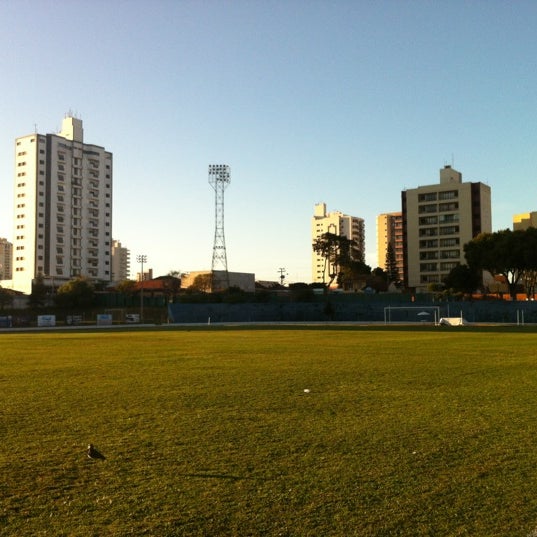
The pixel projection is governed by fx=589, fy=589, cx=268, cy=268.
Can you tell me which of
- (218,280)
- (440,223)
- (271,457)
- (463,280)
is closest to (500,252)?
(463,280)

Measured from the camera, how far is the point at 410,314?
77812mm

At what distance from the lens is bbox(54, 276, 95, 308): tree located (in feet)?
341

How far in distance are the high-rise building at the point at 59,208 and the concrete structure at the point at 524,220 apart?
101 meters

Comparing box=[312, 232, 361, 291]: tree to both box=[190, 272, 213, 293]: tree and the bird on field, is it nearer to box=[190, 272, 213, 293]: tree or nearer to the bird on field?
box=[190, 272, 213, 293]: tree

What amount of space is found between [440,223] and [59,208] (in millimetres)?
85256

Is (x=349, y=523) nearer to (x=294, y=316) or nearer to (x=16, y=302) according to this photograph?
(x=294, y=316)

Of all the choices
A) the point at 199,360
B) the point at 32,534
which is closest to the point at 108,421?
the point at 32,534

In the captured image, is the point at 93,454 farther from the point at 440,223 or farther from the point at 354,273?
the point at 440,223

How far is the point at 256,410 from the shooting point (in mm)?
11227

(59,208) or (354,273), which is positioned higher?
(59,208)

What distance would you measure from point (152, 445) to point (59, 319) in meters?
98.5

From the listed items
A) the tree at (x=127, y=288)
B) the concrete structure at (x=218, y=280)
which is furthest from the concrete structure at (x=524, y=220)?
the tree at (x=127, y=288)

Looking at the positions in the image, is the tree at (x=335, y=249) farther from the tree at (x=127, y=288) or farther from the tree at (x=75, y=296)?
the tree at (x=75, y=296)

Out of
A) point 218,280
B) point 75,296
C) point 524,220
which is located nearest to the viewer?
point 75,296
